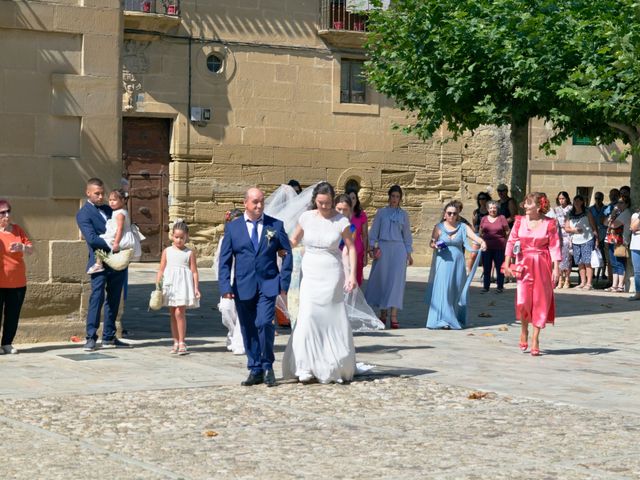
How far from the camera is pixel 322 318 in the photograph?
11.7m

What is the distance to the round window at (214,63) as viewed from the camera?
29.1 m

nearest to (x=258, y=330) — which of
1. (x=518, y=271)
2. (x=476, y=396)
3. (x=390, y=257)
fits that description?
(x=476, y=396)

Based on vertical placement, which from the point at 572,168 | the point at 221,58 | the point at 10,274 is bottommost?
the point at 10,274

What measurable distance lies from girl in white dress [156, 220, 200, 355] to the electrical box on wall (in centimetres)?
1534

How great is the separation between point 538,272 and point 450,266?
2913mm

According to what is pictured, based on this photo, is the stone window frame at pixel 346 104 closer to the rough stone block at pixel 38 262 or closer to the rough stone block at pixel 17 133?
the rough stone block at pixel 17 133

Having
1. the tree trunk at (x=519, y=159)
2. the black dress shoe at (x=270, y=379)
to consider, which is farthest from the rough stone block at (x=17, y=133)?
the tree trunk at (x=519, y=159)

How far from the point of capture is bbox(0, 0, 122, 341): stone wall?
46.6 ft

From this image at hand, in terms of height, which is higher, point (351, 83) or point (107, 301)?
point (351, 83)

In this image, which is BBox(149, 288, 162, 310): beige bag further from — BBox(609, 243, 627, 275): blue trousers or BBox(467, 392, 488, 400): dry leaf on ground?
BBox(609, 243, 627, 275): blue trousers

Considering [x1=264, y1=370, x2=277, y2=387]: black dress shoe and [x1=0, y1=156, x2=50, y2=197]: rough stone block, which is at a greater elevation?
[x1=0, y1=156, x2=50, y2=197]: rough stone block

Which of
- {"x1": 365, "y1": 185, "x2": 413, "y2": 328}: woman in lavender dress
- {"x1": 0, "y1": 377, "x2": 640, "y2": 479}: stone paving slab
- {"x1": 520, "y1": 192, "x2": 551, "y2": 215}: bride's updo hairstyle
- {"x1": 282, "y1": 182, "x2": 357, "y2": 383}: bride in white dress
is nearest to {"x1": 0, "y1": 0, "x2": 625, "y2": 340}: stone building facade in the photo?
{"x1": 365, "y1": 185, "x2": 413, "y2": 328}: woman in lavender dress

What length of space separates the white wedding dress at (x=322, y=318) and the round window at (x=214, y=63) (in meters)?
17.6

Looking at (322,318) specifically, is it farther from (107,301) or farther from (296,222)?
(296,222)
